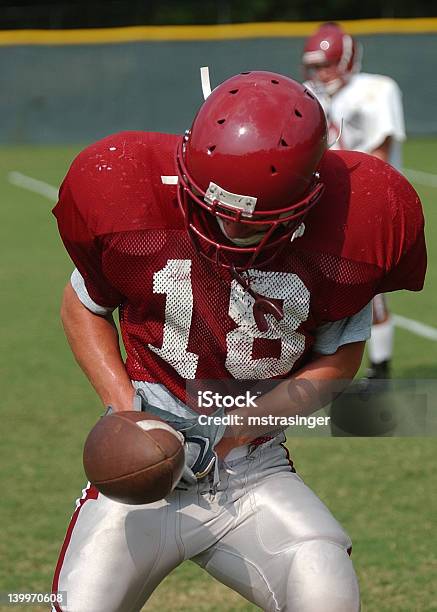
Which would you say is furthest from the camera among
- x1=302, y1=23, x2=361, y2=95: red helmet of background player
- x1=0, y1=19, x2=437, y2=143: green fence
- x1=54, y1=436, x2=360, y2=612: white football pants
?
x1=0, y1=19, x2=437, y2=143: green fence

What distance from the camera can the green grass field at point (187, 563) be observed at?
410cm

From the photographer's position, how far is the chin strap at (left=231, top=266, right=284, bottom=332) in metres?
2.71

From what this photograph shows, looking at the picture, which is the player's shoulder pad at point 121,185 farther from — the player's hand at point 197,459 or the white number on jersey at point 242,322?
the player's hand at point 197,459

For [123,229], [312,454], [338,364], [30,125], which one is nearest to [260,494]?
[338,364]

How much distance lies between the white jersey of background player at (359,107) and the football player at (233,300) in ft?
12.8

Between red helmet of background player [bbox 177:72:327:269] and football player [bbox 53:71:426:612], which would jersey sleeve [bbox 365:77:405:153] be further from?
red helmet of background player [bbox 177:72:327:269]

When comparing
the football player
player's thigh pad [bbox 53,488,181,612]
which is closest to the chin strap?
the football player

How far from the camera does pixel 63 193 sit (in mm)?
2832

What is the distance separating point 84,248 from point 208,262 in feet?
0.98

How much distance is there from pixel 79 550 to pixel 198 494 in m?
0.32

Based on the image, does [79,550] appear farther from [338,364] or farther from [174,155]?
[174,155]

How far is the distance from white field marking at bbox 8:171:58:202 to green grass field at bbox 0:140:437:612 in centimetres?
665

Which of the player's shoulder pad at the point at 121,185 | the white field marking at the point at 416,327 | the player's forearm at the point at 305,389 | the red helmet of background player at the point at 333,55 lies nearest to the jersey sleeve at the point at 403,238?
the player's forearm at the point at 305,389

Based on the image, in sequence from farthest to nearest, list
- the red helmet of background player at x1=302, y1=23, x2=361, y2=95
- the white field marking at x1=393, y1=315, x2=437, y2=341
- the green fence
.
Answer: the green fence
the white field marking at x1=393, y1=315, x2=437, y2=341
the red helmet of background player at x1=302, y1=23, x2=361, y2=95
